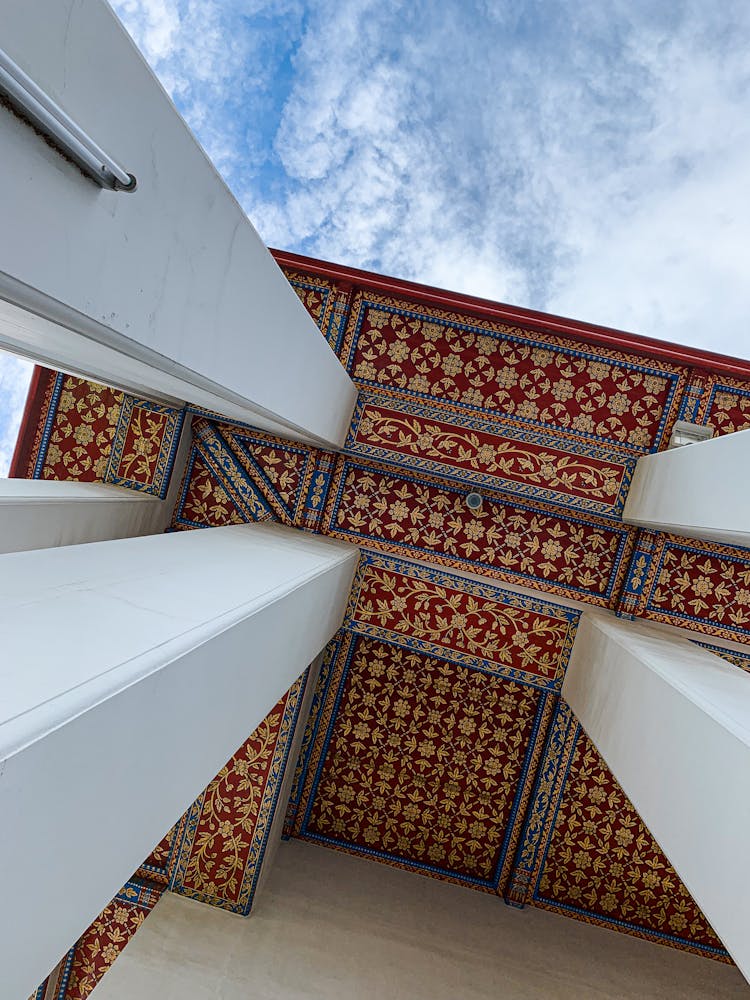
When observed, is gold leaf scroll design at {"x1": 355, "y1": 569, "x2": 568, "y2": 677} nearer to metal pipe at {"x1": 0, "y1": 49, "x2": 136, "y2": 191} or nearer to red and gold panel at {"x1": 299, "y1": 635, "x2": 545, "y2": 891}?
red and gold panel at {"x1": 299, "y1": 635, "x2": 545, "y2": 891}

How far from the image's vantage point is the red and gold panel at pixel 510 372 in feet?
12.0

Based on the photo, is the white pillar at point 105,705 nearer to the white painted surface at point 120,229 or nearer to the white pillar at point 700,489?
the white painted surface at point 120,229

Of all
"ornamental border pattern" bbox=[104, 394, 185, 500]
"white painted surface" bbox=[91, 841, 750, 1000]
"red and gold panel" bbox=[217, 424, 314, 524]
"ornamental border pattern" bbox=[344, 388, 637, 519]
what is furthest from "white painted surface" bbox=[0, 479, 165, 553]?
"white painted surface" bbox=[91, 841, 750, 1000]

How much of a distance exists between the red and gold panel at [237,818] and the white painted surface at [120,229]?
251 cm

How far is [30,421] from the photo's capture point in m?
3.81

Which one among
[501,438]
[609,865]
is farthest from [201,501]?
[609,865]

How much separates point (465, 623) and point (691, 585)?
1.22 meters

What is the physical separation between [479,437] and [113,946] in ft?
11.5

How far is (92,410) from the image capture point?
12.5 feet

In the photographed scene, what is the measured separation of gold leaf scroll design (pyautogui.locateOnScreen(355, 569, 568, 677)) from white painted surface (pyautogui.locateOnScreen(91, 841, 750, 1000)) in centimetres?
147

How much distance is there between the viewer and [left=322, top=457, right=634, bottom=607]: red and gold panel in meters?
3.76

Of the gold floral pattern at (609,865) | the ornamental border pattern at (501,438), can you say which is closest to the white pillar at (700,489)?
the ornamental border pattern at (501,438)

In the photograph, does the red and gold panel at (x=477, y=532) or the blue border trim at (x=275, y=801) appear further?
the red and gold panel at (x=477, y=532)

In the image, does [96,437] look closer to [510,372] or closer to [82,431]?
[82,431]
